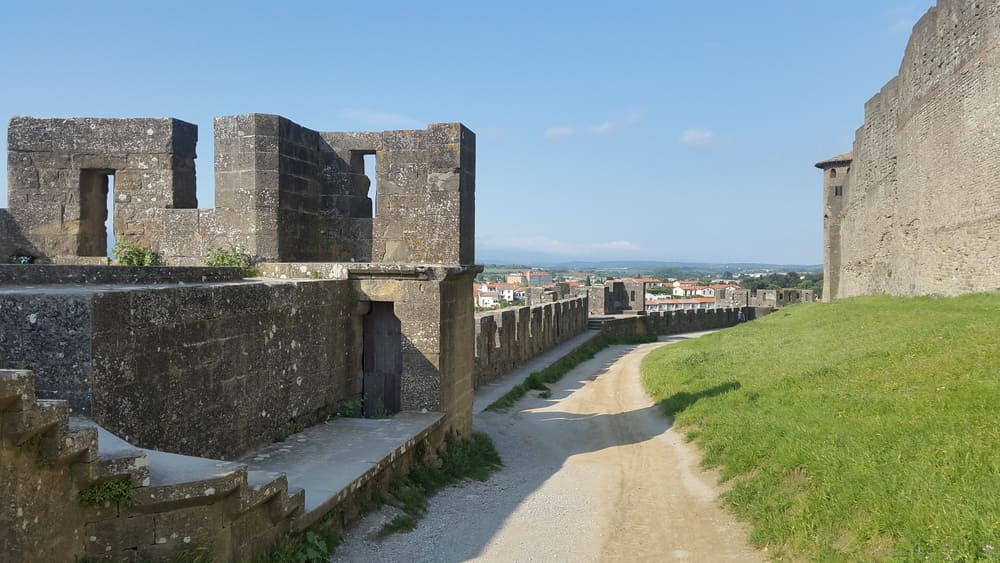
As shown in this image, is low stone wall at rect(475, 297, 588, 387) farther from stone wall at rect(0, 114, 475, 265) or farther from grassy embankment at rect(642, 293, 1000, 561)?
stone wall at rect(0, 114, 475, 265)

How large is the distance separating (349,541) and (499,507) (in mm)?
1825

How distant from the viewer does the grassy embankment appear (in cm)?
501

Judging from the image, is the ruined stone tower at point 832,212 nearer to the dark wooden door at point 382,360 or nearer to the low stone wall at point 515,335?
the low stone wall at point 515,335

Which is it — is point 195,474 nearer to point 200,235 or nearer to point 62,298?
point 62,298

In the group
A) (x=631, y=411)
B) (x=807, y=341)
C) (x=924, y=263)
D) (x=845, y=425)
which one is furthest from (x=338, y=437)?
(x=924, y=263)

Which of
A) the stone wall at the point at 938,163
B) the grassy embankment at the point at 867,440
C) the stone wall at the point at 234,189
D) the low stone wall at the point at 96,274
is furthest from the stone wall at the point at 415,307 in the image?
the stone wall at the point at 938,163

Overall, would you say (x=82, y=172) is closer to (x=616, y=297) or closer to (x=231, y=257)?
(x=231, y=257)

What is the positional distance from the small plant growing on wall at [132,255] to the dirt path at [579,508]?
4.91 m

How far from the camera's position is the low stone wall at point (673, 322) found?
110 ft

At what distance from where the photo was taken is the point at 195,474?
13.6ft

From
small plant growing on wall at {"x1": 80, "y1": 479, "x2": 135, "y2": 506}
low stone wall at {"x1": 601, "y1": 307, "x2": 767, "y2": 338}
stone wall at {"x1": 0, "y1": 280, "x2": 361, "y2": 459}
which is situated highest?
stone wall at {"x1": 0, "y1": 280, "x2": 361, "y2": 459}

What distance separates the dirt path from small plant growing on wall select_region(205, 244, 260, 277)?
3.95 meters

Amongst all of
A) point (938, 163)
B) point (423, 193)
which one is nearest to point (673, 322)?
point (938, 163)

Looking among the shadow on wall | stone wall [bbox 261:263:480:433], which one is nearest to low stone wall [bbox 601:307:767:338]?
stone wall [bbox 261:263:480:433]
